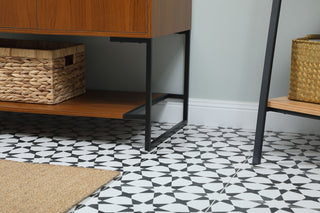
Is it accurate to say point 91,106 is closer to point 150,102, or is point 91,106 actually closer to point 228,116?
point 150,102

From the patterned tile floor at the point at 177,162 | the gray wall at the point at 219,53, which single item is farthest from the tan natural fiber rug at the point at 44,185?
the gray wall at the point at 219,53

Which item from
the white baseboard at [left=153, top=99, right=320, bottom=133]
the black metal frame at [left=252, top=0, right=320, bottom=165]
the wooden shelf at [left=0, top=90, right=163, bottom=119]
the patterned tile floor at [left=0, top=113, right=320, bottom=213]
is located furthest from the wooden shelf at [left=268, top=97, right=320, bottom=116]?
the wooden shelf at [left=0, top=90, right=163, bottom=119]

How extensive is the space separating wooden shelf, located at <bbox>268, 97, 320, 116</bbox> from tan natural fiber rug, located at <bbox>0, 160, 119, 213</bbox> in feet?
2.05

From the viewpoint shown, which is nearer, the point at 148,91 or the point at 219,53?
the point at 148,91

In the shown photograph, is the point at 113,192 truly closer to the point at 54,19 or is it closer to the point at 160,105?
the point at 54,19

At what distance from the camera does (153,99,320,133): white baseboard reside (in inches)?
84.4

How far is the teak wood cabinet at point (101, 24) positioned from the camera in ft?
5.63

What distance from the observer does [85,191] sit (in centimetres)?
139

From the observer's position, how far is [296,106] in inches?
64.2

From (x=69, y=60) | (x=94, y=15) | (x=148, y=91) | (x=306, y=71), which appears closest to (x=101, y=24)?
(x=94, y=15)

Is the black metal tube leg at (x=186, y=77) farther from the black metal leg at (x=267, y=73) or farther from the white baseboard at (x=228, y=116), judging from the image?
the black metal leg at (x=267, y=73)

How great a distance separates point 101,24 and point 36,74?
0.39 m

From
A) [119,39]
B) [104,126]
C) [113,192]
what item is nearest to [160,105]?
[104,126]

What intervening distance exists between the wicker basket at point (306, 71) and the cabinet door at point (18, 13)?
3.31 ft
